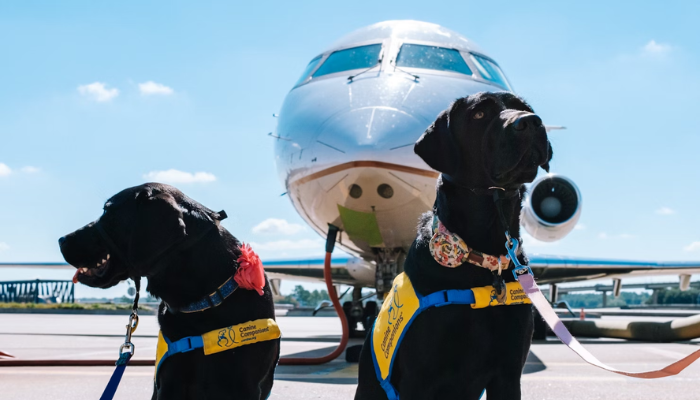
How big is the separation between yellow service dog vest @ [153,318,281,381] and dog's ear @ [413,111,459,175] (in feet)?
3.65

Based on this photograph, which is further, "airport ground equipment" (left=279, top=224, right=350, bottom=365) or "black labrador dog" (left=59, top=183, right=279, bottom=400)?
"airport ground equipment" (left=279, top=224, right=350, bottom=365)

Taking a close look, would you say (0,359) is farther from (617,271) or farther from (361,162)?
(617,271)

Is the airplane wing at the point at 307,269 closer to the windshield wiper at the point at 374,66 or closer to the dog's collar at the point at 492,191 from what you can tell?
the windshield wiper at the point at 374,66

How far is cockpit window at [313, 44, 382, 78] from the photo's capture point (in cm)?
922

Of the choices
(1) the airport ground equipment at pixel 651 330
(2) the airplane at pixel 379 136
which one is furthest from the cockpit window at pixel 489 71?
(1) the airport ground equipment at pixel 651 330

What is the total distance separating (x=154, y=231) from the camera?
10.2 ft

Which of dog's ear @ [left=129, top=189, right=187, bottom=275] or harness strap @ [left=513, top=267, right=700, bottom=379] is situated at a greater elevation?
dog's ear @ [left=129, top=189, right=187, bottom=275]

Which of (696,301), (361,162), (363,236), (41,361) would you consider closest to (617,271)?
(363,236)

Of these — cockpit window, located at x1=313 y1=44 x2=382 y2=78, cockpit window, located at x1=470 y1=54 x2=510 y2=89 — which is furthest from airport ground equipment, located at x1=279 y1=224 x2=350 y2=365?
cockpit window, located at x1=470 y1=54 x2=510 y2=89

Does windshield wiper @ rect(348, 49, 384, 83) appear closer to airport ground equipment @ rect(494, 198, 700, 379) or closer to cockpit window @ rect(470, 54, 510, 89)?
cockpit window @ rect(470, 54, 510, 89)

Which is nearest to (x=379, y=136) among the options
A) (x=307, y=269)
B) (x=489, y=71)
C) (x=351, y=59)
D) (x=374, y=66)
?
(x=374, y=66)

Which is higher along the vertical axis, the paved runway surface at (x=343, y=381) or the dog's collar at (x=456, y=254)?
the dog's collar at (x=456, y=254)

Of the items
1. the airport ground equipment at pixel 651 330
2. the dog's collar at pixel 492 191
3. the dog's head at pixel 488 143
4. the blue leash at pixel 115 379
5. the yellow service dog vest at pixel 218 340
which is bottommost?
the airport ground equipment at pixel 651 330

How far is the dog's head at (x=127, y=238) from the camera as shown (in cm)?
311
